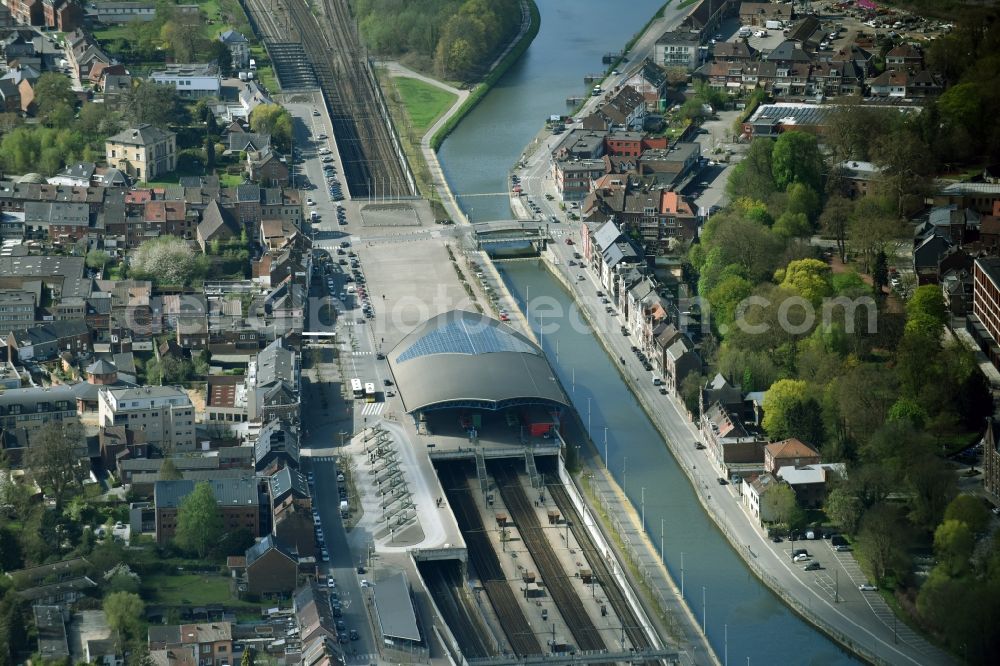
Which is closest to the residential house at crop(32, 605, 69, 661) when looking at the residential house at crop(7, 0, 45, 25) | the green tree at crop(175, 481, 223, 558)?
the green tree at crop(175, 481, 223, 558)

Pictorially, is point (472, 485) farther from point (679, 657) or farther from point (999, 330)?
point (999, 330)

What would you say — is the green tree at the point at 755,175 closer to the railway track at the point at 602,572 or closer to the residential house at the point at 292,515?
the railway track at the point at 602,572

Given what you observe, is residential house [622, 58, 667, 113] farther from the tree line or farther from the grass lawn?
the grass lawn

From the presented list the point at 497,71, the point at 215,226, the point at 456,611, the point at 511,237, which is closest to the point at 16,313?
the point at 215,226

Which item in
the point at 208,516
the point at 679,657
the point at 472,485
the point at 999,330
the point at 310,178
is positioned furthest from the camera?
the point at 310,178

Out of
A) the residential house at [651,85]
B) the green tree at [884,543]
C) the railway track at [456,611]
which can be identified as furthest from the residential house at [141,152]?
the green tree at [884,543]

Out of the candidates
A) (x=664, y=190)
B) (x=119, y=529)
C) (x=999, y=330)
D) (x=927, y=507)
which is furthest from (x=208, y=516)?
(x=664, y=190)
